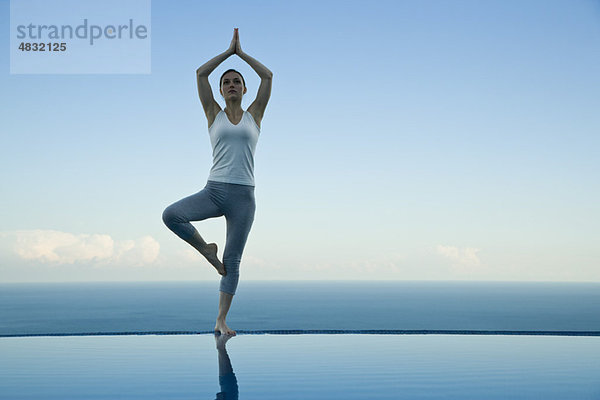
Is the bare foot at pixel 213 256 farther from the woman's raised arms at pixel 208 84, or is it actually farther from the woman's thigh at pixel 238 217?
A: the woman's raised arms at pixel 208 84

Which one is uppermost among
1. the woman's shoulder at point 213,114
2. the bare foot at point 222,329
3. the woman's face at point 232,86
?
the woman's face at point 232,86

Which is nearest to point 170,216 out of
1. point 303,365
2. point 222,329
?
point 222,329

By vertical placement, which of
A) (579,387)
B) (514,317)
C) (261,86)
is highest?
(261,86)

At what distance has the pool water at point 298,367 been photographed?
5.46ft

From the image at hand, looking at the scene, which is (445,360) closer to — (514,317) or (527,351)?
(527,351)

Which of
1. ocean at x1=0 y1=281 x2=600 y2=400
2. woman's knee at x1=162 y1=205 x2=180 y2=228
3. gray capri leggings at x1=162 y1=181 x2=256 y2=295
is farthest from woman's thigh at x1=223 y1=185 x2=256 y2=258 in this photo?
ocean at x1=0 y1=281 x2=600 y2=400

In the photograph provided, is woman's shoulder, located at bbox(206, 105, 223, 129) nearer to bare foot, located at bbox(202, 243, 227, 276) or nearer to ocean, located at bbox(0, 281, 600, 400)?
bare foot, located at bbox(202, 243, 227, 276)

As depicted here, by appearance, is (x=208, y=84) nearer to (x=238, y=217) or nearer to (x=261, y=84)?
(x=261, y=84)

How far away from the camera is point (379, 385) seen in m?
1.77

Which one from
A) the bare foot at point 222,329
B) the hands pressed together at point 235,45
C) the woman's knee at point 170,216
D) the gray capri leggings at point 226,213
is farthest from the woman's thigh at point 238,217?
the hands pressed together at point 235,45

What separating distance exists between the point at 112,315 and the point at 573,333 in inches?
2478

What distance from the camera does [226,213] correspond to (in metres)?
3.00

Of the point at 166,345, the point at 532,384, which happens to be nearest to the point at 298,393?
the point at 532,384

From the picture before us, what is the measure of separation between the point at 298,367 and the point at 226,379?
14.7 inches
